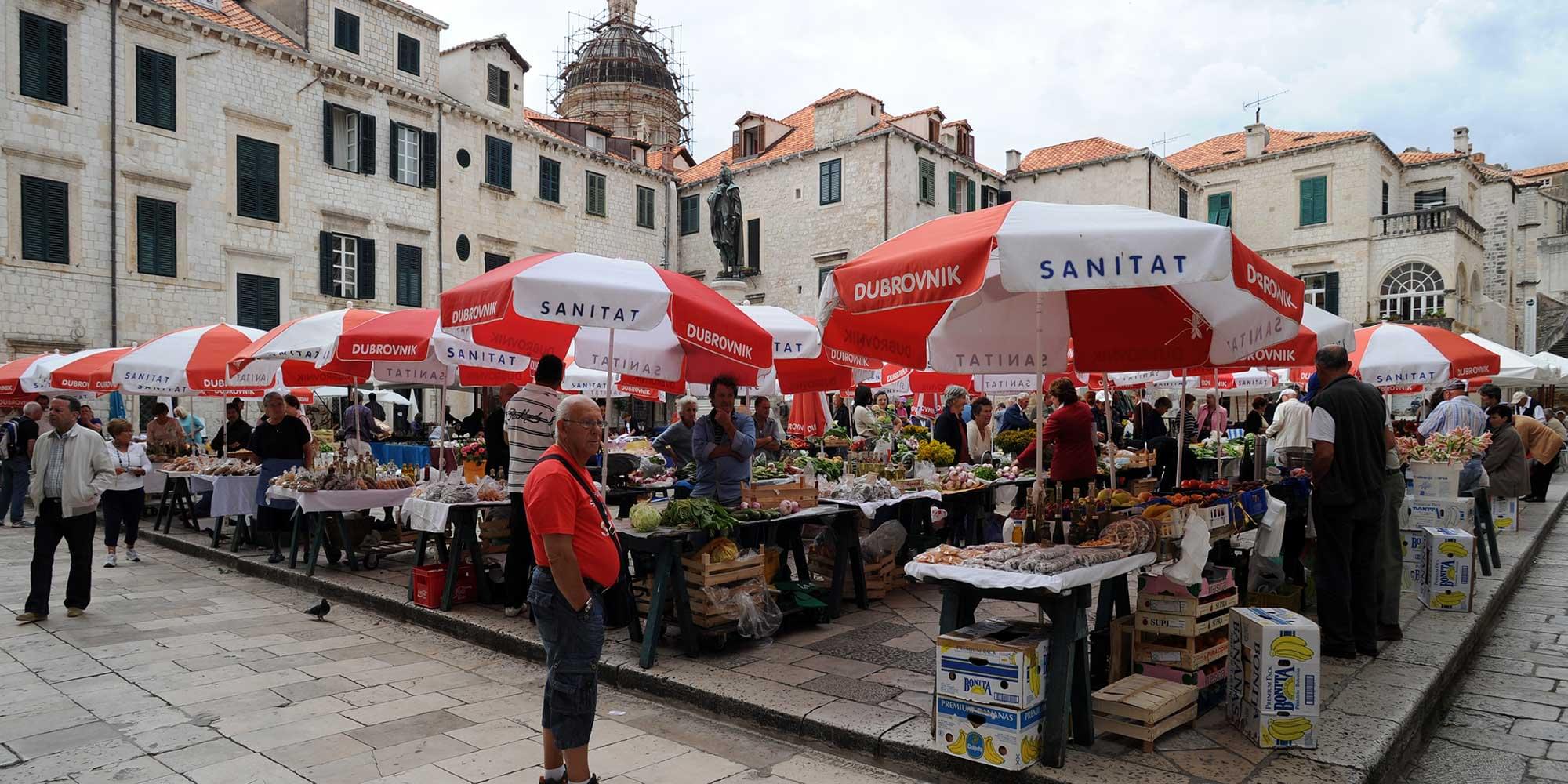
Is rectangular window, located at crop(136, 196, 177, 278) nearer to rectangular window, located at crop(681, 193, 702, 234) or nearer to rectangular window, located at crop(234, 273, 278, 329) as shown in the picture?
rectangular window, located at crop(234, 273, 278, 329)

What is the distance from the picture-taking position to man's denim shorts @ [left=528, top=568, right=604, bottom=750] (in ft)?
12.1


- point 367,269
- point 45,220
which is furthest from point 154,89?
point 367,269

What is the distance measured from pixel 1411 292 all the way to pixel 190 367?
3767 cm

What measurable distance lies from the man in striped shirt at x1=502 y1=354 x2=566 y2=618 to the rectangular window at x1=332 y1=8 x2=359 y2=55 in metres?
22.6

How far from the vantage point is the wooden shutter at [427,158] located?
2694 centimetres

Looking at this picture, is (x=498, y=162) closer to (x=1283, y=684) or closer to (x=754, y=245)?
(x=754, y=245)

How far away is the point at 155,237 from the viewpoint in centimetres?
2139

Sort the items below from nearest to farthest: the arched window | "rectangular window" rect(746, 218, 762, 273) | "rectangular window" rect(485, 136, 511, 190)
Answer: "rectangular window" rect(485, 136, 511, 190)
the arched window
"rectangular window" rect(746, 218, 762, 273)

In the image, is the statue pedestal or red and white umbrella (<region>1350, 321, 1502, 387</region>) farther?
the statue pedestal

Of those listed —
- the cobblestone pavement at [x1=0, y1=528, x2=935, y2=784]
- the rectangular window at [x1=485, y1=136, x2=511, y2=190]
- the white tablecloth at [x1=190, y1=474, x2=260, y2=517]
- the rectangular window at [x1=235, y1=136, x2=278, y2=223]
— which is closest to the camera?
the cobblestone pavement at [x1=0, y1=528, x2=935, y2=784]

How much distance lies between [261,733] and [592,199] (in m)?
28.9

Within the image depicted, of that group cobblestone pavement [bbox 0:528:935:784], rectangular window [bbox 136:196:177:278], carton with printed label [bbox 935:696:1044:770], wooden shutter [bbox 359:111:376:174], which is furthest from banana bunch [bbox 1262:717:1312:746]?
wooden shutter [bbox 359:111:376:174]

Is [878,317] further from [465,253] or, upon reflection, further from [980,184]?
[980,184]

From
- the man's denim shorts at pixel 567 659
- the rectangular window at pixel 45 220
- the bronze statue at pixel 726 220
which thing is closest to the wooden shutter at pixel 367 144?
the rectangular window at pixel 45 220
